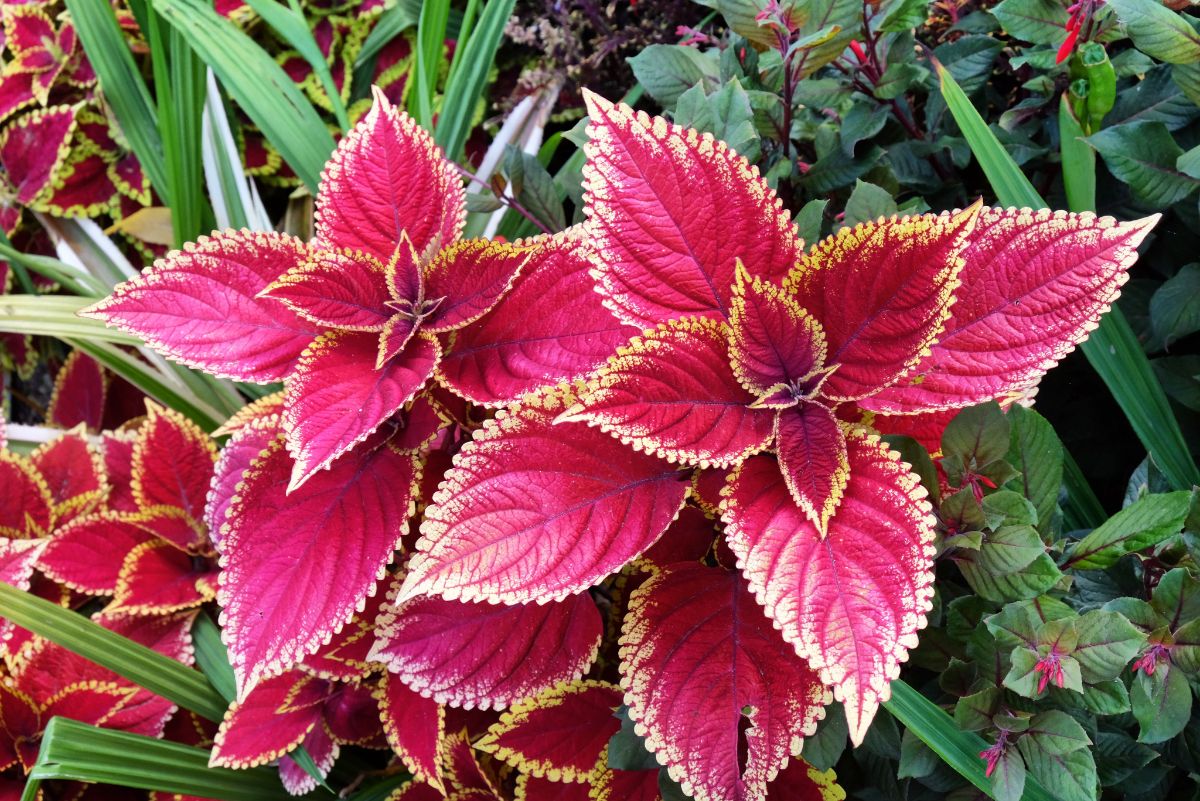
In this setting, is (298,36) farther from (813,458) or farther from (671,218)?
(813,458)

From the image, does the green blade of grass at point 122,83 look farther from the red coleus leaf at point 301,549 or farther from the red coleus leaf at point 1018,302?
the red coleus leaf at point 1018,302

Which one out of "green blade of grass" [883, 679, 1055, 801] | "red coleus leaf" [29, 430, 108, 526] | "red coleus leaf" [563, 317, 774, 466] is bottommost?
"red coleus leaf" [29, 430, 108, 526]

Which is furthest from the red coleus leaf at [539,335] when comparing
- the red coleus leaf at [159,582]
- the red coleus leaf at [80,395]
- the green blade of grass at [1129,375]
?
the red coleus leaf at [80,395]

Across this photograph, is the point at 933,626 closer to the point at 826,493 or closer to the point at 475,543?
the point at 826,493

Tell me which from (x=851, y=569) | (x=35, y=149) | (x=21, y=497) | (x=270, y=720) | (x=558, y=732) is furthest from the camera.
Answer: (x=35, y=149)

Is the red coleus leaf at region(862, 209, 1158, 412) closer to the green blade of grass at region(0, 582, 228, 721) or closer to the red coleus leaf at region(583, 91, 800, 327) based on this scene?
the red coleus leaf at region(583, 91, 800, 327)

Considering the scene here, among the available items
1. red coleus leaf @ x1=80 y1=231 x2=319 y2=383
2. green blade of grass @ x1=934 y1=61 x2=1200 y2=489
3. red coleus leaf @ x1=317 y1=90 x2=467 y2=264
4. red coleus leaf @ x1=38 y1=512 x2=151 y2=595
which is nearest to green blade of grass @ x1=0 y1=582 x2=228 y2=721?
red coleus leaf @ x1=38 y1=512 x2=151 y2=595

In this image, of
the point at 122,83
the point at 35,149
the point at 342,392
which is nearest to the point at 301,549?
the point at 342,392

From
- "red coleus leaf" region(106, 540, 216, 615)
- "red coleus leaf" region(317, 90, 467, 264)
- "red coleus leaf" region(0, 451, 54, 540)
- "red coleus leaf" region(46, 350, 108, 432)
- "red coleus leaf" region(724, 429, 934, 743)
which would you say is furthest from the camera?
"red coleus leaf" region(46, 350, 108, 432)
